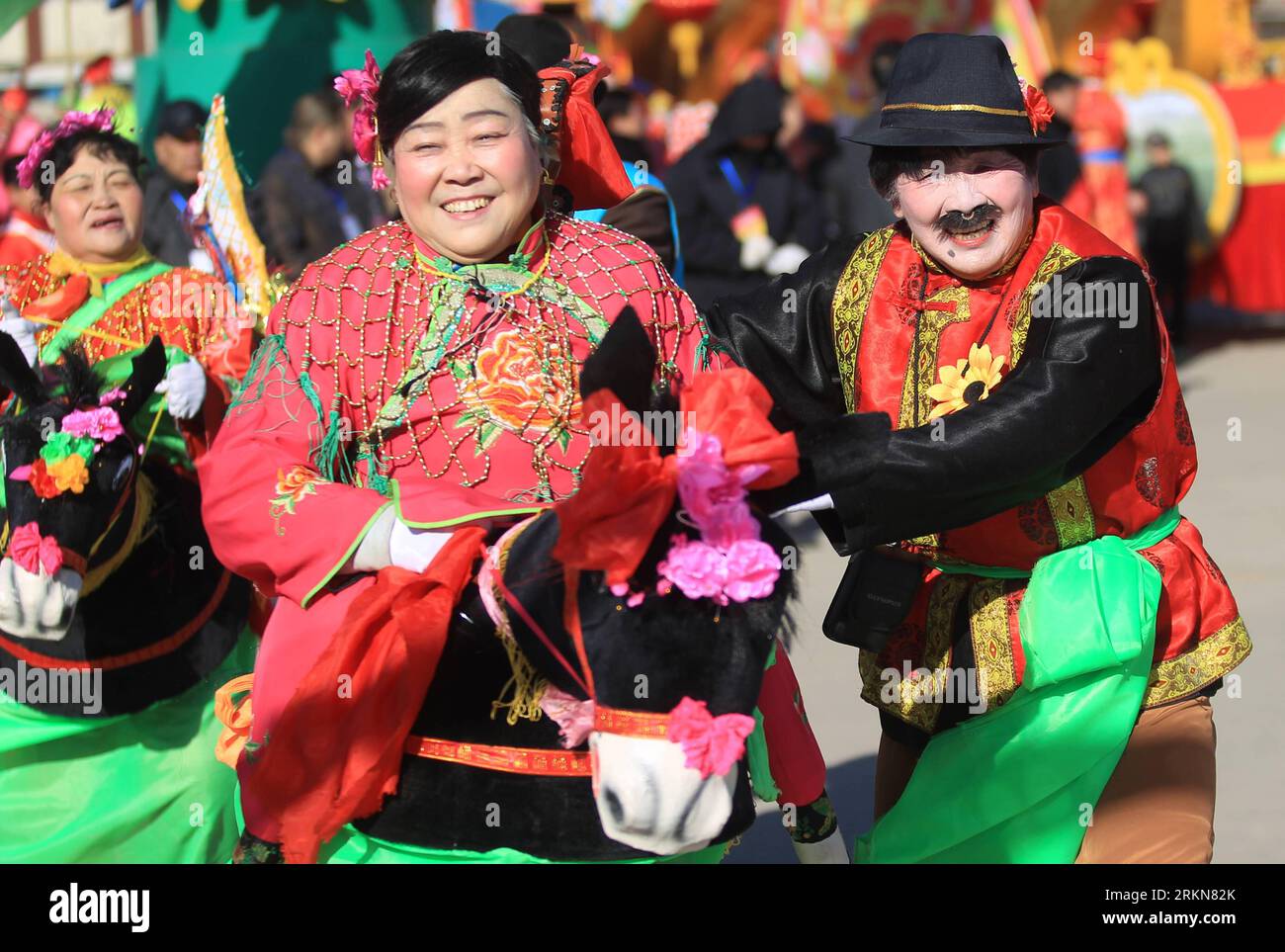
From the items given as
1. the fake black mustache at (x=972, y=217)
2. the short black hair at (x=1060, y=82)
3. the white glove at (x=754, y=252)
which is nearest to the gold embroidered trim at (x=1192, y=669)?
the fake black mustache at (x=972, y=217)

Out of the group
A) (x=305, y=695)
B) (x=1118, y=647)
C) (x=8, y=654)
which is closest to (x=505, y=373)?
(x=305, y=695)

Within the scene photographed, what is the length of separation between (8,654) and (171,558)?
393mm

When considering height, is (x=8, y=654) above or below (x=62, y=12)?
below

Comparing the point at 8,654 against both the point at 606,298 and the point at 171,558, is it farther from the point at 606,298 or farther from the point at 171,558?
the point at 606,298

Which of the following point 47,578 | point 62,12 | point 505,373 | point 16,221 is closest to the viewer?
point 505,373

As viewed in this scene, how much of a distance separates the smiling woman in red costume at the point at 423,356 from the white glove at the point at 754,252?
5.31 meters

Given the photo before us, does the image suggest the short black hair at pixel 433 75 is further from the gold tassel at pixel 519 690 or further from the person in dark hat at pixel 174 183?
the person in dark hat at pixel 174 183

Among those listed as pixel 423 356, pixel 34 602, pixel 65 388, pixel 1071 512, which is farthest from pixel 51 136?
pixel 1071 512

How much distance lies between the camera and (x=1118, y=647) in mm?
2930

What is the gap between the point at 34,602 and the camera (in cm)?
319

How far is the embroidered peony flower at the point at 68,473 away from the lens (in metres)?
3.41

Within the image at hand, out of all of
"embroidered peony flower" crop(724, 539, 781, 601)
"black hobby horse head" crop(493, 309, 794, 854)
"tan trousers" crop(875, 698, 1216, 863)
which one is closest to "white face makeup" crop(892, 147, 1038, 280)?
"tan trousers" crop(875, 698, 1216, 863)

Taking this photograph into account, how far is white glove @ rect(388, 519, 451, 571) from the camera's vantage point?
245cm

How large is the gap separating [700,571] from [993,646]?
114 centimetres
